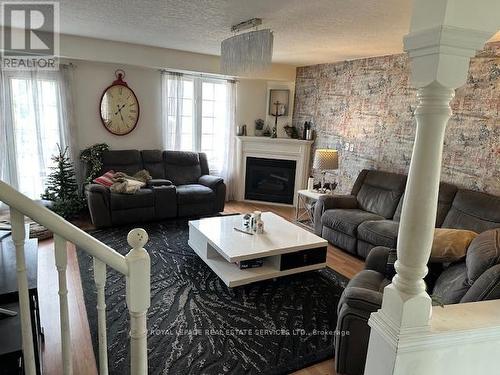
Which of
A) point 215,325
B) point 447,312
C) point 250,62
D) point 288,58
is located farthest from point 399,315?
point 288,58

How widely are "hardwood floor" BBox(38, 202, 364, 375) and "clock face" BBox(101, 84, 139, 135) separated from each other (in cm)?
207

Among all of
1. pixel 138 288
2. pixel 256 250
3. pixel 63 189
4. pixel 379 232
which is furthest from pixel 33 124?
pixel 379 232

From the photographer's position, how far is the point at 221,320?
2539mm

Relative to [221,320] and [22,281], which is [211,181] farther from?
[22,281]

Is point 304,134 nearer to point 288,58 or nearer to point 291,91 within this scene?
point 291,91

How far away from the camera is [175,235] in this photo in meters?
4.22

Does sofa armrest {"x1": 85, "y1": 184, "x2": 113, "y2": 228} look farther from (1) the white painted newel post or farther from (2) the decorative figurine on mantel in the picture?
(1) the white painted newel post

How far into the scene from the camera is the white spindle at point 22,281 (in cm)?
97

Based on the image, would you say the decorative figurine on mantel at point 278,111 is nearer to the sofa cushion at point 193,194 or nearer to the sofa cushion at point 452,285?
the sofa cushion at point 193,194

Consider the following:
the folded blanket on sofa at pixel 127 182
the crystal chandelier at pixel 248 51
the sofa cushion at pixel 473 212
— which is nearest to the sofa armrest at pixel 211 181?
the folded blanket on sofa at pixel 127 182

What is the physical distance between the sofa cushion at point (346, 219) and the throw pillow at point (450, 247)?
147 cm

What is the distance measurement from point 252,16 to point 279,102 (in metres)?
3.22

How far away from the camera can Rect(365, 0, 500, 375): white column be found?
100cm

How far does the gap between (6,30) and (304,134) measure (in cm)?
442
